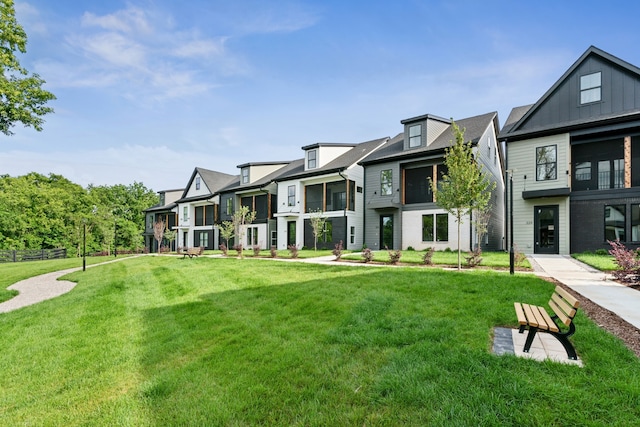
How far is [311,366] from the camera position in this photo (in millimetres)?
3955

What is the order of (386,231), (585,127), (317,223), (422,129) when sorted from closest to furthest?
1. (585,127)
2. (422,129)
3. (317,223)
4. (386,231)

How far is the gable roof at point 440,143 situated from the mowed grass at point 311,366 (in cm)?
1387

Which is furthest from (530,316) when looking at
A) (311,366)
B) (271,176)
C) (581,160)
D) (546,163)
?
(271,176)

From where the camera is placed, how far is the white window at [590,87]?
16844 mm

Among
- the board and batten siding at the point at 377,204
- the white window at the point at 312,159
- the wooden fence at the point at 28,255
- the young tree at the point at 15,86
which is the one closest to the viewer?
the young tree at the point at 15,86

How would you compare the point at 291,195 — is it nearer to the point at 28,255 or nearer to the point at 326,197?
the point at 326,197

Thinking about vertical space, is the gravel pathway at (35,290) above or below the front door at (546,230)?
below

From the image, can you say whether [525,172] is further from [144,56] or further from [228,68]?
[144,56]

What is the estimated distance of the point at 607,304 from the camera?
6656 millimetres

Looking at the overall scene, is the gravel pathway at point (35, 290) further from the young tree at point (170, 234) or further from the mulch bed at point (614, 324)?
the young tree at point (170, 234)

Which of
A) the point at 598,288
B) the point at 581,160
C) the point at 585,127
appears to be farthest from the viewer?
the point at 581,160

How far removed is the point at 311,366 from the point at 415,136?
20.2 metres

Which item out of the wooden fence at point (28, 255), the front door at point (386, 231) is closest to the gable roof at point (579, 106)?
the front door at point (386, 231)

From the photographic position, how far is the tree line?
4088cm
